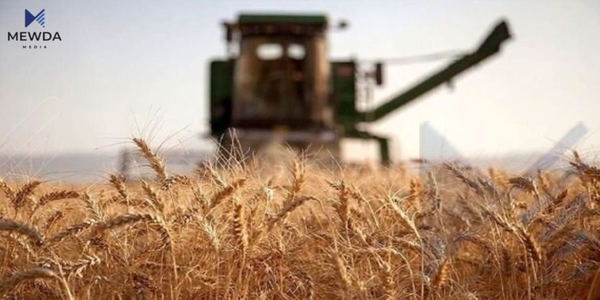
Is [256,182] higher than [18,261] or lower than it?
higher

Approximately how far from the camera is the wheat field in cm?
182

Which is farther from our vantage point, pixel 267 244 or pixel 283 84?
pixel 283 84

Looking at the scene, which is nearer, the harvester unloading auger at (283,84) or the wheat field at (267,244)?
the wheat field at (267,244)

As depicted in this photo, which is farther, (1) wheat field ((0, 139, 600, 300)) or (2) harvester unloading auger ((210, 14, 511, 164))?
(2) harvester unloading auger ((210, 14, 511, 164))

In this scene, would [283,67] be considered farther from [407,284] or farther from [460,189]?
[407,284]

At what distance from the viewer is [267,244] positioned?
2.06 meters

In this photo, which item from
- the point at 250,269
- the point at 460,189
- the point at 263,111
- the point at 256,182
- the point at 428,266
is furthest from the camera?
the point at 263,111

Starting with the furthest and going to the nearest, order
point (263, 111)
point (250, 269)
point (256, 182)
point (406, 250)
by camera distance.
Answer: point (263, 111) → point (256, 182) → point (406, 250) → point (250, 269)

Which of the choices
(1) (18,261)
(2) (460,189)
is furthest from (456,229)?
(1) (18,261)

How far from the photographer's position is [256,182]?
2371mm

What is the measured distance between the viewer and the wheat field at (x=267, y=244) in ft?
5.96

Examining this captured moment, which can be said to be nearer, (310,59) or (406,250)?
(406,250)

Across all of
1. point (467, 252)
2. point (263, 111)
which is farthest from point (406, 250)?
point (263, 111)

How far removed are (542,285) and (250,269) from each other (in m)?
0.79
